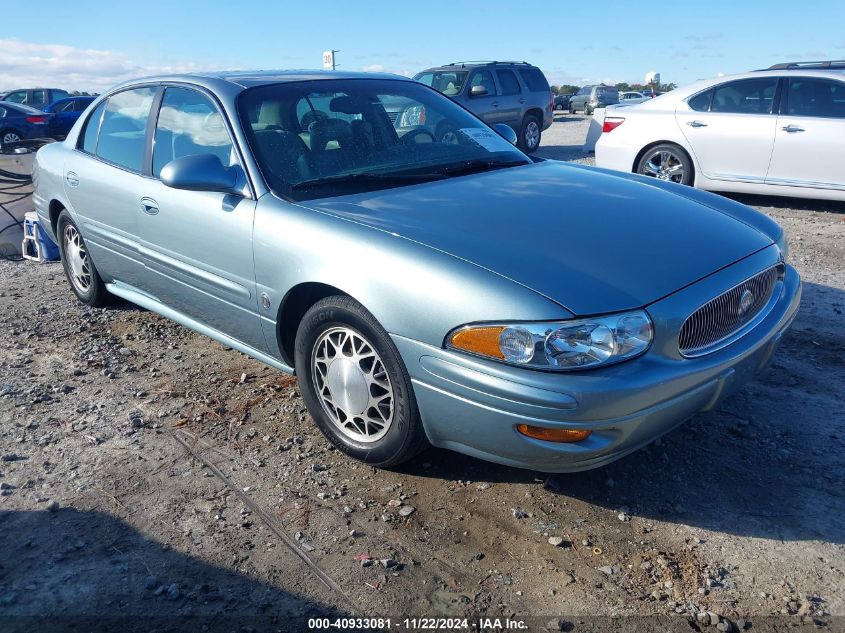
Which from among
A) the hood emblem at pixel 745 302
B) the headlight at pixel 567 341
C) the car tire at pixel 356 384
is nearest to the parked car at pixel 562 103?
the hood emblem at pixel 745 302

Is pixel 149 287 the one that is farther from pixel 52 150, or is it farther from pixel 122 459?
pixel 52 150

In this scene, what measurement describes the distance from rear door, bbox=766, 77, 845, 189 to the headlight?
6104 millimetres

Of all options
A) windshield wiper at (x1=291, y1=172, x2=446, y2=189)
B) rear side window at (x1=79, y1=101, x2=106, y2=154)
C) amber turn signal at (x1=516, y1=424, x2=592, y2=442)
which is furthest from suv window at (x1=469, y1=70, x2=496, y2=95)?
amber turn signal at (x1=516, y1=424, x2=592, y2=442)

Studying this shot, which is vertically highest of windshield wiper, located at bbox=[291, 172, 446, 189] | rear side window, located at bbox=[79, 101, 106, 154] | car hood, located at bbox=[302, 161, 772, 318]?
rear side window, located at bbox=[79, 101, 106, 154]

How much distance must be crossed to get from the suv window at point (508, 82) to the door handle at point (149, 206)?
11681 mm

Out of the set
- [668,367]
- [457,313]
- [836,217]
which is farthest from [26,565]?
[836,217]

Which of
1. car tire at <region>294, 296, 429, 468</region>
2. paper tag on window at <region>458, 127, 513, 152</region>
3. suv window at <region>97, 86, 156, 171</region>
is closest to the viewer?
car tire at <region>294, 296, 429, 468</region>

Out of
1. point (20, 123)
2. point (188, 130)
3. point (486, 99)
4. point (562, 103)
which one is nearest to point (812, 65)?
point (486, 99)

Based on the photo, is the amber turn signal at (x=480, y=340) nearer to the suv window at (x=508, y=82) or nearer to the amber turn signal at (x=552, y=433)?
the amber turn signal at (x=552, y=433)

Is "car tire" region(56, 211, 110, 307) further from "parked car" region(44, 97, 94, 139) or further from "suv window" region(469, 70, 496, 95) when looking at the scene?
"parked car" region(44, 97, 94, 139)

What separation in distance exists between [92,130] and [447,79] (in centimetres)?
1065

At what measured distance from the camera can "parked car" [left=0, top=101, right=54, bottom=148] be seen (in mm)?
19312

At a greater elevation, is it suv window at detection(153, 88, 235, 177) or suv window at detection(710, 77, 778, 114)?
suv window at detection(710, 77, 778, 114)

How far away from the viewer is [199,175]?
3.31m
